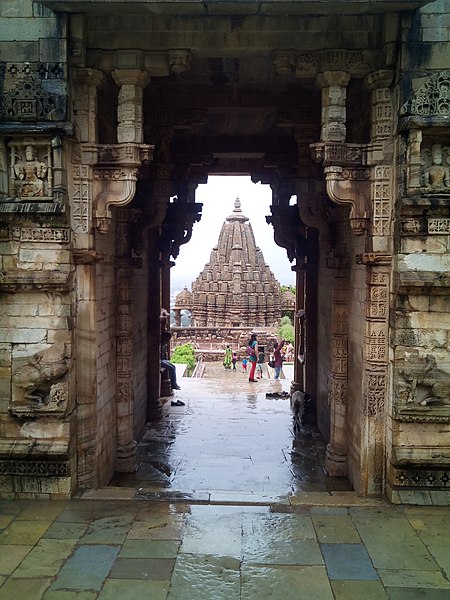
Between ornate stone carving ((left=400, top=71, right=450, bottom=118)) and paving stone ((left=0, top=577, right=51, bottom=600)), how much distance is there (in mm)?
5372

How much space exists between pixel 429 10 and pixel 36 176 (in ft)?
14.2

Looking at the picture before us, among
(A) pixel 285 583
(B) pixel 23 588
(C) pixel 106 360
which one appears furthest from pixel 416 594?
(C) pixel 106 360

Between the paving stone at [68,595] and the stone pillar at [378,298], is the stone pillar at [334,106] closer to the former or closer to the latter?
the stone pillar at [378,298]

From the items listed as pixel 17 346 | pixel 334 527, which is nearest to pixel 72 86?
pixel 17 346

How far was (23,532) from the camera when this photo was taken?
17.5 feet

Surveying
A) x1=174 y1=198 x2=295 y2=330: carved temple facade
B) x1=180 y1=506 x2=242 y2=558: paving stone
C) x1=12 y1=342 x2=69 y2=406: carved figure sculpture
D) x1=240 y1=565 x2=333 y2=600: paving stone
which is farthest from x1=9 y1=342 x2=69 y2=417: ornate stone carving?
x1=174 y1=198 x2=295 y2=330: carved temple facade

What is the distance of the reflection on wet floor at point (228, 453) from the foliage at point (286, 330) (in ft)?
58.3

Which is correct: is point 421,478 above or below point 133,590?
A: above

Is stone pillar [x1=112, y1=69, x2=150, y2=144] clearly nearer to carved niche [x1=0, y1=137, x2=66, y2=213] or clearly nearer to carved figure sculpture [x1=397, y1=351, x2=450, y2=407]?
carved niche [x1=0, y1=137, x2=66, y2=213]

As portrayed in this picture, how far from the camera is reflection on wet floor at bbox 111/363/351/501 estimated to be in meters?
7.64

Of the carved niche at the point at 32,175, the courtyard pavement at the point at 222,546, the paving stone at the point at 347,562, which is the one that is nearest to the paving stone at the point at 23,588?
the courtyard pavement at the point at 222,546

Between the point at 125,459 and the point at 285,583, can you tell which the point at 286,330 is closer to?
the point at 125,459

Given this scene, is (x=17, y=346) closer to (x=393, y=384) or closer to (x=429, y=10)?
(x=393, y=384)

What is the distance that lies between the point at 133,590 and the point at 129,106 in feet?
15.4
